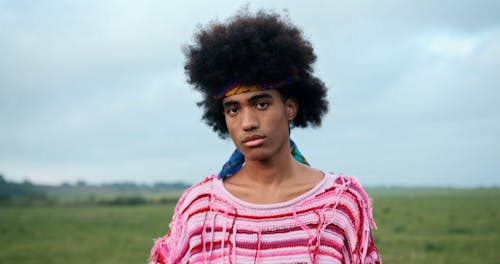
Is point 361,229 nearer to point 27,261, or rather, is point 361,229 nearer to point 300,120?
point 300,120

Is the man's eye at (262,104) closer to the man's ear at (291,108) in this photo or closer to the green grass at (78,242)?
the man's ear at (291,108)

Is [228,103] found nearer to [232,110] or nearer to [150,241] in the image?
[232,110]

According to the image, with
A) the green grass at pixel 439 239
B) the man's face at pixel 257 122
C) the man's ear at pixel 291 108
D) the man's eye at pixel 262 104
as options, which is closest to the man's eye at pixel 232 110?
the man's face at pixel 257 122

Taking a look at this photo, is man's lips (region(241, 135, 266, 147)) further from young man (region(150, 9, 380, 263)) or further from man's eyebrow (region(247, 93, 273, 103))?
man's eyebrow (region(247, 93, 273, 103))

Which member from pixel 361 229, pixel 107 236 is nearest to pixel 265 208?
pixel 361 229

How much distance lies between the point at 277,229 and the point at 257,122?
46 cm

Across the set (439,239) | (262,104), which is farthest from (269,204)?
(439,239)

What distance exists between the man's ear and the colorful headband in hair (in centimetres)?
9

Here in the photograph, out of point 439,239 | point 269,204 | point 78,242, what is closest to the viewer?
point 269,204

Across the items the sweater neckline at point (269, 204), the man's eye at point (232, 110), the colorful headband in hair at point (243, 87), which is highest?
the colorful headband in hair at point (243, 87)

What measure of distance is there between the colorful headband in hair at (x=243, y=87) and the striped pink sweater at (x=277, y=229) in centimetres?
42

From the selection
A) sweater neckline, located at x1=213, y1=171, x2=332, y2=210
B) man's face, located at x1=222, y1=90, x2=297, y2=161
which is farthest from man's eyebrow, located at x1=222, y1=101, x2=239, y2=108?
sweater neckline, located at x1=213, y1=171, x2=332, y2=210

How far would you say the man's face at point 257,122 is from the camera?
9.30ft

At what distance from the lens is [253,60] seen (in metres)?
2.92
